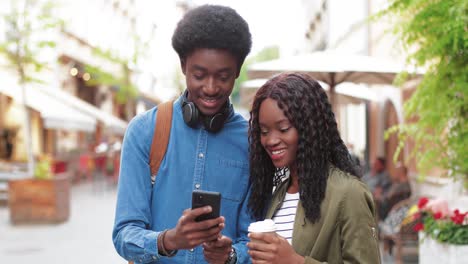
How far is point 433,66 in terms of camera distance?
5746 mm

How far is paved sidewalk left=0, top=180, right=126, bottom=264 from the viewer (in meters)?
9.26

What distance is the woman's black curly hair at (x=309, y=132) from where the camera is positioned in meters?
2.37

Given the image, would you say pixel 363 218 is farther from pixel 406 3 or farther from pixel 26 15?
pixel 26 15

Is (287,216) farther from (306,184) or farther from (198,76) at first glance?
(198,76)

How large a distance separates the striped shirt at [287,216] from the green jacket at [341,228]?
64 millimetres

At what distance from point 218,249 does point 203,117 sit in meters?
0.58

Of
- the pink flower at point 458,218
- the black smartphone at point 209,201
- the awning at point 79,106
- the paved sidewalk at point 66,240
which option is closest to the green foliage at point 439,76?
the pink flower at point 458,218

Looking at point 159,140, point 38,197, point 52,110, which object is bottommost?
point 38,197

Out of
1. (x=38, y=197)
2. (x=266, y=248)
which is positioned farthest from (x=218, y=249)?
(x=38, y=197)

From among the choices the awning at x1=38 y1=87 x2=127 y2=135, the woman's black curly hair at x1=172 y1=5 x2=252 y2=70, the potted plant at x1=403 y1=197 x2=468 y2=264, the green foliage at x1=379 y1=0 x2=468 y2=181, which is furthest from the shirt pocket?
the awning at x1=38 y1=87 x2=127 y2=135

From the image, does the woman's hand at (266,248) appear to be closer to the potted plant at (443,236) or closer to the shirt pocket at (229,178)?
the shirt pocket at (229,178)

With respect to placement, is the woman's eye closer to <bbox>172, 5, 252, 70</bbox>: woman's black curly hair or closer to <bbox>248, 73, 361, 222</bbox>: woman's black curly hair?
A: <bbox>172, 5, 252, 70</bbox>: woman's black curly hair

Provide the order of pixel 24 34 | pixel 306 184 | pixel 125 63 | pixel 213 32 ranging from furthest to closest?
pixel 125 63 < pixel 24 34 < pixel 213 32 < pixel 306 184

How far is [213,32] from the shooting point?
2.49 meters
